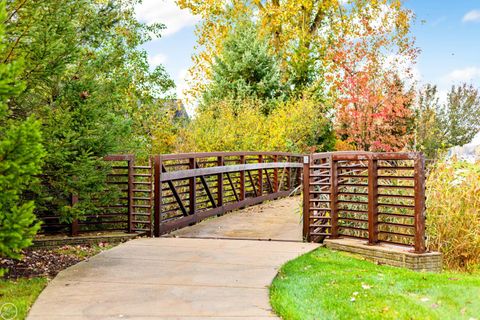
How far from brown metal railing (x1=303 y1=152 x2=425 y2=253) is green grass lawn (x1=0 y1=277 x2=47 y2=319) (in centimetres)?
438

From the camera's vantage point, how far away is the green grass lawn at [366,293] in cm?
557

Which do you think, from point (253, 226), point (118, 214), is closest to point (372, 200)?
point (253, 226)

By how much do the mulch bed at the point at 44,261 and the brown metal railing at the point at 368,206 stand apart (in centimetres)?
349

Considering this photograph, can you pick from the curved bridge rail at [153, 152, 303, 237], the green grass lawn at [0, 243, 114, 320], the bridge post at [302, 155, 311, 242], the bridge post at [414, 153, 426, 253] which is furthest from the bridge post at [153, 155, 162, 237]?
the bridge post at [414, 153, 426, 253]

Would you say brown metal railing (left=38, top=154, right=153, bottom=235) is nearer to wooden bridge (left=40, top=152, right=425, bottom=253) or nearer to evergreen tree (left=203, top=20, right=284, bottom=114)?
wooden bridge (left=40, top=152, right=425, bottom=253)

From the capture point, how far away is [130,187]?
32.0 ft

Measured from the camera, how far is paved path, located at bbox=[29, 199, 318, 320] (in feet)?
18.0

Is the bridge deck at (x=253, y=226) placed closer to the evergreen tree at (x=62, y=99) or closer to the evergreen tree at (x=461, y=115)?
the evergreen tree at (x=62, y=99)

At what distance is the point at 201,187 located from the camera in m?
13.9

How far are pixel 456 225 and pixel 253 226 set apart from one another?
12.3 ft

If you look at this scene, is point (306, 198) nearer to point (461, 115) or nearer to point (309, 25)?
point (309, 25)

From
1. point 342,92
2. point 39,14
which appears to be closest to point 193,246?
point 39,14

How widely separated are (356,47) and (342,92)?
7.13ft

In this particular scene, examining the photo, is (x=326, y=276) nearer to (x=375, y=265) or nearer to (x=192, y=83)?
(x=375, y=265)
